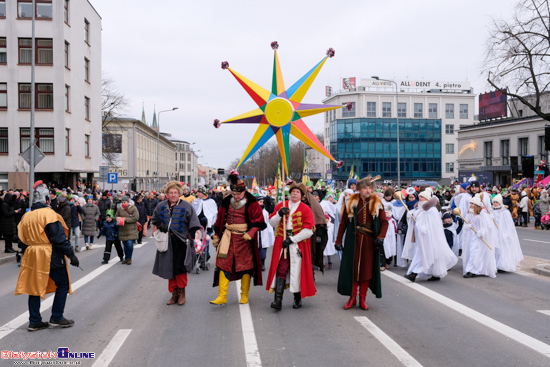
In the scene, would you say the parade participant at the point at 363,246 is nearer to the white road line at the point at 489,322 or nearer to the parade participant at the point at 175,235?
the white road line at the point at 489,322

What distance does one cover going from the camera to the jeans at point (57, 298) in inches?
262

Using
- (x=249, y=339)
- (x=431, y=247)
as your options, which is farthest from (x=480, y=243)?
(x=249, y=339)

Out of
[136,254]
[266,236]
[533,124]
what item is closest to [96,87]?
[136,254]

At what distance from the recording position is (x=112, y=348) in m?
5.89

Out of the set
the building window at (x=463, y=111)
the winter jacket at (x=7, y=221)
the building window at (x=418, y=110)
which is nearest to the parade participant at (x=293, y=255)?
the winter jacket at (x=7, y=221)

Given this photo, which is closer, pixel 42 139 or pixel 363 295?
pixel 363 295

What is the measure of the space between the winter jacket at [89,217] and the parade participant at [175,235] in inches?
342

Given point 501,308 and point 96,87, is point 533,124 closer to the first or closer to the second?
point 96,87

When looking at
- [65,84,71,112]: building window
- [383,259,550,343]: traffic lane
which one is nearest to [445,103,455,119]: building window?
[65,84,71,112]: building window

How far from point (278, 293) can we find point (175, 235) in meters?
1.84

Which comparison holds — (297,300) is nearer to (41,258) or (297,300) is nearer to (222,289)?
(222,289)

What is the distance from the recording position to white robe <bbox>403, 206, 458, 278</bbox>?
10125 millimetres

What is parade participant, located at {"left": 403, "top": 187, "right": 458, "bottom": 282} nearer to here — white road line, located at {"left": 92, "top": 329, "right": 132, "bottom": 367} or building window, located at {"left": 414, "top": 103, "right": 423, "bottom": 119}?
white road line, located at {"left": 92, "top": 329, "right": 132, "bottom": 367}

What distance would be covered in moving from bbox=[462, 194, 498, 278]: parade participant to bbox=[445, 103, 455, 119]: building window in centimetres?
8052
